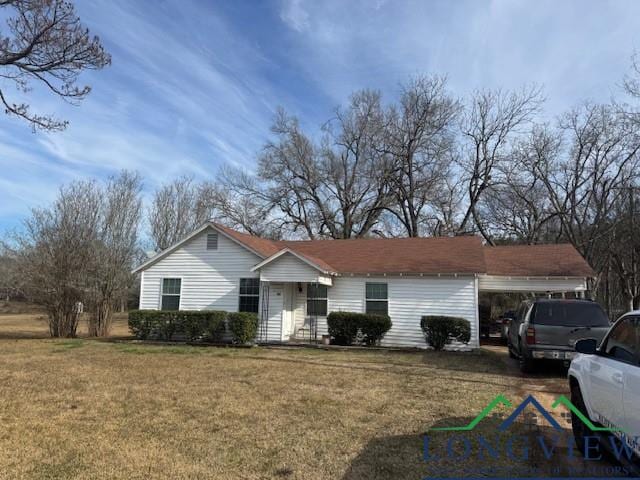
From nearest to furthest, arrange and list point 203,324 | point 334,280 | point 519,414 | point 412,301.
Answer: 1. point 519,414
2. point 203,324
3. point 412,301
4. point 334,280

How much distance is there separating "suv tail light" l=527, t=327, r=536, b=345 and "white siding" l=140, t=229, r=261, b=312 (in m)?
10.4

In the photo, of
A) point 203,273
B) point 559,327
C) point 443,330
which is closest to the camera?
point 559,327

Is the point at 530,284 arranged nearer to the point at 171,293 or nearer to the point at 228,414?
the point at 171,293

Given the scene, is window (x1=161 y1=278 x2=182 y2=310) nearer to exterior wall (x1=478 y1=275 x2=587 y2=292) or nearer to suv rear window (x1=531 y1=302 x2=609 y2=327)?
exterior wall (x1=478 y1=275 x2=587 y2=292)

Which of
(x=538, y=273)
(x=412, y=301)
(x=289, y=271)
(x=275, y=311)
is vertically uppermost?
(x=538, y=273)

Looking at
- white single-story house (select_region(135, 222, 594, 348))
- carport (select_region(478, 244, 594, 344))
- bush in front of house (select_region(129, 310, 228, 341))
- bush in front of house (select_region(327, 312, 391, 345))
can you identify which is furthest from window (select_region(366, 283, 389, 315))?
bush in front of house (select_region(129, 310, 228, 341))

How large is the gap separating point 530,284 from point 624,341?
50.9ft

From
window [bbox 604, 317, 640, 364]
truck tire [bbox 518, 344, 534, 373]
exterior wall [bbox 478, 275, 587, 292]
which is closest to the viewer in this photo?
window [bbox 604, 317, 640, 364]

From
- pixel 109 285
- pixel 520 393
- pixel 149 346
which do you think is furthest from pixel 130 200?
pixel 520 393

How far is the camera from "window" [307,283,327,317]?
1856cm

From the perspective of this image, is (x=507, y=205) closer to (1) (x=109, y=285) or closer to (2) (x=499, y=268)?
(2) (x=499, y=268)

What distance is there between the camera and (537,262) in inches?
766

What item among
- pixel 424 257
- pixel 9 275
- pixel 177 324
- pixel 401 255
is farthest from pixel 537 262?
pixel 9 275

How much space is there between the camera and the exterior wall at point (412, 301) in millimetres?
16812
